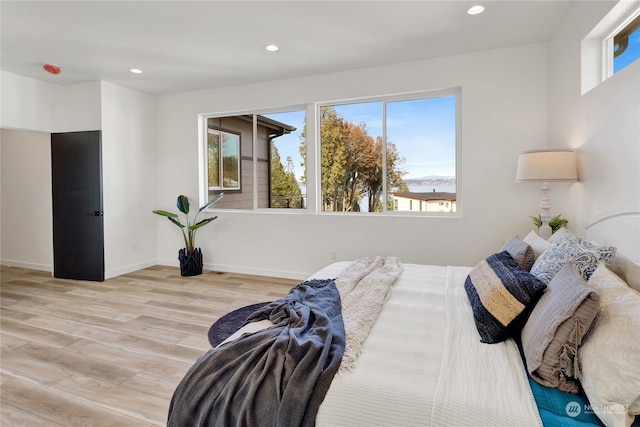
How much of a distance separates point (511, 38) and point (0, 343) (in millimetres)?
5292

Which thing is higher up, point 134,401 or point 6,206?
point 6,206

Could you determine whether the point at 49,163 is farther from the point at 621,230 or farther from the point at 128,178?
the point at 621,230

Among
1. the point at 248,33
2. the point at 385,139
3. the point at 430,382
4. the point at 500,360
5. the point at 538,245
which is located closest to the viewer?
the point at 430,382

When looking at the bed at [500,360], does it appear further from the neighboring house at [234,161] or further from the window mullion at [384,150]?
the neighboring house at [234,161]

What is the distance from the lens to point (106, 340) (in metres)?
2.77

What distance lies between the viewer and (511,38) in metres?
3.35

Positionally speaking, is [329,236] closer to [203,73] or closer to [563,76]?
[203,73]

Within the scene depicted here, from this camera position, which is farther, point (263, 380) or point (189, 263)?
point (189, 263)

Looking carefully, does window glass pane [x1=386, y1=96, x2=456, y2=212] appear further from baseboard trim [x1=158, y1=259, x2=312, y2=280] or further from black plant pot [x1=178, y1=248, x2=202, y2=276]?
black plant pot [x1=178, y1=248, x2=202, y2=276]

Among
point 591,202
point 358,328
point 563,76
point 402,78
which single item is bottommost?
point 358,328

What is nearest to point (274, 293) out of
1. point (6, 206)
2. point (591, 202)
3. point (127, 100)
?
point (591, 202)

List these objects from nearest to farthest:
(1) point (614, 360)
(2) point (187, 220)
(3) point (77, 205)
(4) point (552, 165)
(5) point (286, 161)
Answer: (1) point (614, 360)
(4) point (552, 165)
(3) point (77, 205)
(5) point (286, 161)
(2) point (187, 220)

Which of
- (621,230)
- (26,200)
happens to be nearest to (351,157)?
(621,230)

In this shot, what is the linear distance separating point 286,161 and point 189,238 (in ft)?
6.03
